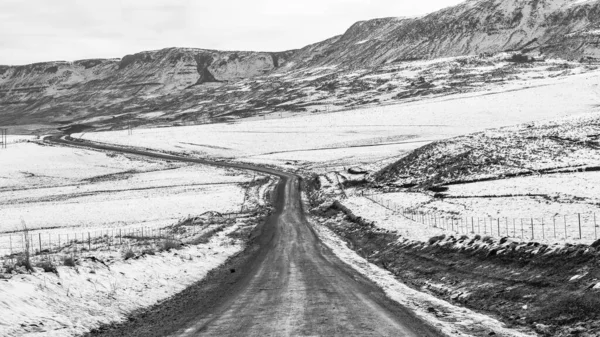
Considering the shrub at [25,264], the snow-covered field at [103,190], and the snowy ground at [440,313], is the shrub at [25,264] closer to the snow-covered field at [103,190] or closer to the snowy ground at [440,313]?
the snowy ground at [440,313]

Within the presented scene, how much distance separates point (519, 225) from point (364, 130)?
97277 millimetres

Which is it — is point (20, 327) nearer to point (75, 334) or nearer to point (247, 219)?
point (75, 334)

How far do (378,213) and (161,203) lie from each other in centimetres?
2912

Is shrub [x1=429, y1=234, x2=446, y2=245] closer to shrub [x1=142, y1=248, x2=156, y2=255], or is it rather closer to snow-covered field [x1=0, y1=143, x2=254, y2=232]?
shrub [x1=142, y1=248, x2=156, y2=255]

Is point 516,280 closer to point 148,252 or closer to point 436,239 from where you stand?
point 436,239

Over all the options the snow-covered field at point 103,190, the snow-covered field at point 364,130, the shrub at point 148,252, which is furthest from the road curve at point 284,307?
the snow-covered field at point 364,130

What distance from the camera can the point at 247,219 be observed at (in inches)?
1860

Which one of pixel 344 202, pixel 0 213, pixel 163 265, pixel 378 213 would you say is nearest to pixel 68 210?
pixel 0 213

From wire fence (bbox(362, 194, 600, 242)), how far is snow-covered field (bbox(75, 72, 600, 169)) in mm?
52656

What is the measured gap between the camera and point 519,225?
90.2 ft

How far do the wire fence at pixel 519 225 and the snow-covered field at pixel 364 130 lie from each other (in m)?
52.7

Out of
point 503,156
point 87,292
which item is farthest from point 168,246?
point 503,156

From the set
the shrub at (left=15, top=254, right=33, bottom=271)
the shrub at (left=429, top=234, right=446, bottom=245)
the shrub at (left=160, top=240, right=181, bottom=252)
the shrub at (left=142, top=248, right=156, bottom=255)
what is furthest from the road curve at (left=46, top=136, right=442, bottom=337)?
the shrub at (left=429, top=234, right=446, bottom=245)

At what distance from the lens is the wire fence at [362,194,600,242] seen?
21.2 m
